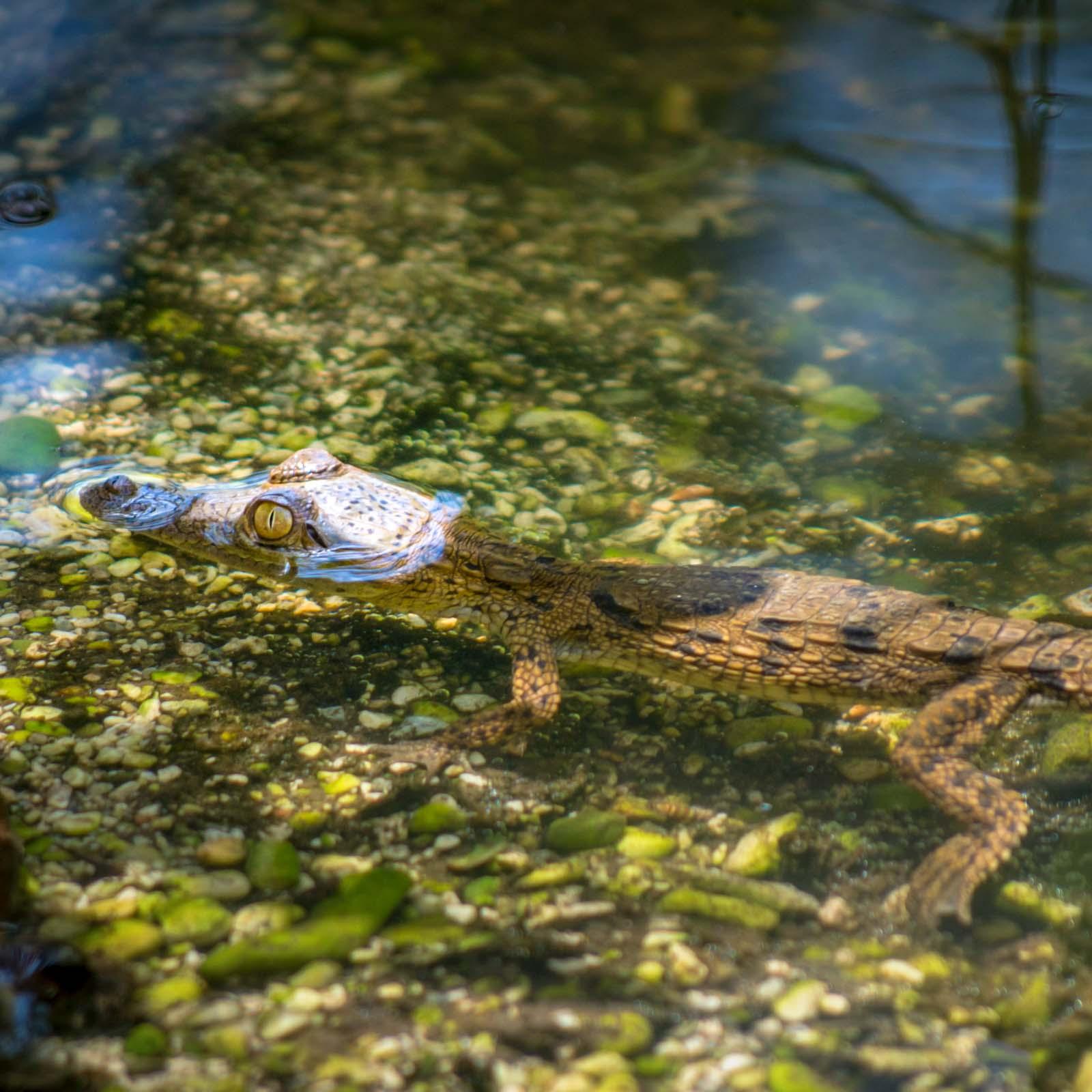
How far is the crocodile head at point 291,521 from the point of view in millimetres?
3914

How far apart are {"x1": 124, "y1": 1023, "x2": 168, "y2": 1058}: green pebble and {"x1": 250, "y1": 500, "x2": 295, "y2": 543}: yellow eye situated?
6.00 feet

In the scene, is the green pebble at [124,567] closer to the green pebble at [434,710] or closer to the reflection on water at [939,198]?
the green pebble at [434,710]

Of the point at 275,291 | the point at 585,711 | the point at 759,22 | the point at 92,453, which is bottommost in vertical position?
the point at 585,711

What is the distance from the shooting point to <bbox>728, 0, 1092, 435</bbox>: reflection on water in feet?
16.6

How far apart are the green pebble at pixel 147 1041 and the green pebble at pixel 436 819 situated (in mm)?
884

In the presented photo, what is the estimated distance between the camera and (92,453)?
4.33 metres

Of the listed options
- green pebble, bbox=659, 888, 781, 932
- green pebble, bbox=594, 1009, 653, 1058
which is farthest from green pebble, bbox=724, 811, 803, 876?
green pebble, bbox=594, 1009, 653, 1058

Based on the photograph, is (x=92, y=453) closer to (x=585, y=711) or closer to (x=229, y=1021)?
(x=585, y=711)

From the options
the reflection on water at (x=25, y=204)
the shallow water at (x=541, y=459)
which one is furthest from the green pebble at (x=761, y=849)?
the reflection on water at (x=25, y=204)

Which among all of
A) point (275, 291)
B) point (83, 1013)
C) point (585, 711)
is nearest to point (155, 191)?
point (275, 291)

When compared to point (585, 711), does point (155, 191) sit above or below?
above

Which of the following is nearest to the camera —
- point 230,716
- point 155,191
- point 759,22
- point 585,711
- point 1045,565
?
point 230,716

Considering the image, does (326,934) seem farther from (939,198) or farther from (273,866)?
(939,198)

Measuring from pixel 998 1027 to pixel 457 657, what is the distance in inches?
81.3
